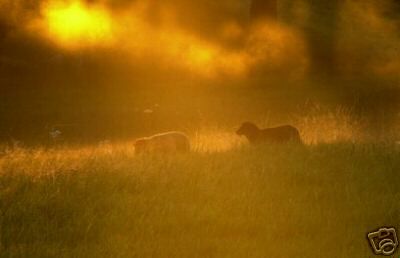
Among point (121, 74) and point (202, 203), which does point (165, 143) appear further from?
point (121, 74)

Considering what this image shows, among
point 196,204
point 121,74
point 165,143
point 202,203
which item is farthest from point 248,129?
point 121,74

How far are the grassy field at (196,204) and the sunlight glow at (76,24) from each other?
18901 millimetres

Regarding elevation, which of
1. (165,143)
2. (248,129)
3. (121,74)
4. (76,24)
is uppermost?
(76,24)

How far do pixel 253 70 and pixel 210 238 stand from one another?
24053 millimetres

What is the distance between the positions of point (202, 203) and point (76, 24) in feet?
75.0

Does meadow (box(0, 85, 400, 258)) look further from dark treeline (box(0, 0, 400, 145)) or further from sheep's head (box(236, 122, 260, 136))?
dark treeline (box(0, 0, 400, 145))

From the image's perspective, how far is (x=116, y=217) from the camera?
8828mm

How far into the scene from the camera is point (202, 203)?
956 cm

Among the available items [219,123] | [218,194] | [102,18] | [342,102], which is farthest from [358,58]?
[218,194]

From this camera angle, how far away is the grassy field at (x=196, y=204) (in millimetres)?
8125

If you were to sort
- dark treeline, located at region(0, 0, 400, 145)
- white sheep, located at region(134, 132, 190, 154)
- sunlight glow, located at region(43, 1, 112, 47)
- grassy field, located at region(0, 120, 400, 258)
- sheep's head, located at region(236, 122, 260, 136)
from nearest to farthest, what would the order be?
1. grassy field, located at region(0, 120, 400, 258)
2. white sheep, located at region(134, 132, 190, 154)
3. sheep's head, located at region(236, 122, 260, 136)
4. dark treeline, located at region(0, 0, 400, 145)
5. sunlight glow, located at region(43, 1, 112, 47)

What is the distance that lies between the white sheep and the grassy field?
209 centimetres

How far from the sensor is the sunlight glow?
30859 millimetres

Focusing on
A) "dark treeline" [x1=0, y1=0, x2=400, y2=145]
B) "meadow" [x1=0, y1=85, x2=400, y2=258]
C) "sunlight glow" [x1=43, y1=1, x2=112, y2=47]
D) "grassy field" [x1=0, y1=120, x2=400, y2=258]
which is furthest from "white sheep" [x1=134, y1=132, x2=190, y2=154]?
"sunlight glow" [x1=43, y1=1, x2=112, y2=47]
